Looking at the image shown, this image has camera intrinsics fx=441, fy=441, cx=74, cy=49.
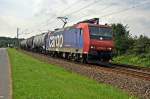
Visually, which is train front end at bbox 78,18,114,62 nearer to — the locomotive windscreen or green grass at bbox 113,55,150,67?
the locomotive windscreen

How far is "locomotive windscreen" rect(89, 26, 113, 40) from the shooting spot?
102ft

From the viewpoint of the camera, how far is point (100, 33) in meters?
31.3

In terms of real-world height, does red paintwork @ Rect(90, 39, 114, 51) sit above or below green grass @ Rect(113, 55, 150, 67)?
above

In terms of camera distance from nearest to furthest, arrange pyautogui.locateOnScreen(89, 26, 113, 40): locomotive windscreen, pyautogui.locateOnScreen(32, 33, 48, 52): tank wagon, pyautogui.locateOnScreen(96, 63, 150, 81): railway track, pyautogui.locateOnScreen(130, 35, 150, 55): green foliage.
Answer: pyautogui.locateOnScreen(96, 63, 150, 81): railway track
pyautogui.locateOnScreen(89, 26, 113, 40): locomotive windscreen
pyautogui.locateOnScreen(130, 35, 150, 55): green foliage
pyautogui.locateOnScreen(32, 33, 48, 52): tank wagon

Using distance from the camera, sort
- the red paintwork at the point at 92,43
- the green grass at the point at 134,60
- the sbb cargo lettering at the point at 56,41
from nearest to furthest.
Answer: the red paintwork at the point at 92,43, the green grass at the point at 134,60, the sbb cargo lettering at the point at 56,41

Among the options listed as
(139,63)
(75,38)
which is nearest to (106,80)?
(75,38)

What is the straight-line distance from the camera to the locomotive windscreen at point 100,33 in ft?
102

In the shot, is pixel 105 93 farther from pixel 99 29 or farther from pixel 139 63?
pixel 139 63

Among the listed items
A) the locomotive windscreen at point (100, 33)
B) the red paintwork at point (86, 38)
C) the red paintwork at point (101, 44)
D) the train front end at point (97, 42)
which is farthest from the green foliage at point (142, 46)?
the red paintwork at point (86, 38)

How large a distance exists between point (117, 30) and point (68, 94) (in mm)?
45072

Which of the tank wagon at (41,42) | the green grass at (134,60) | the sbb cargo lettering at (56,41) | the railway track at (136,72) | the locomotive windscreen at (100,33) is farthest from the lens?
the tank wagon at (41,42)

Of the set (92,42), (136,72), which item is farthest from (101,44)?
(136,72)

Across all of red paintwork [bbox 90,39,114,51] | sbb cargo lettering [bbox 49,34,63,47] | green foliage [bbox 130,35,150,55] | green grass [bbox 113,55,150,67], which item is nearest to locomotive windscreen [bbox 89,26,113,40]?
red paintwork [bbox 90,39,114,51]

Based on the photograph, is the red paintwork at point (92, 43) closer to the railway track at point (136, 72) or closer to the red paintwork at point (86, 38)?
the red paintwork at point (86, 38)
